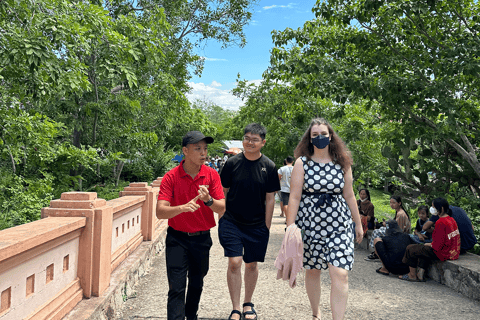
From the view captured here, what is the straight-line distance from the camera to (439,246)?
6102mm

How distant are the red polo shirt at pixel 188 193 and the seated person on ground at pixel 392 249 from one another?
4.37 m

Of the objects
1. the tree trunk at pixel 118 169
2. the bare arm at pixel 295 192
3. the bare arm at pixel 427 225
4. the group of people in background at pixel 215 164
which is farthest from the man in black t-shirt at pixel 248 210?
the group of people in background at pixel 215 164

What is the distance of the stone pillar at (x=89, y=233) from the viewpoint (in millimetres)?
3932

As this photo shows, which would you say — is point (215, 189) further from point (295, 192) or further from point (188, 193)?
point (295, 192)

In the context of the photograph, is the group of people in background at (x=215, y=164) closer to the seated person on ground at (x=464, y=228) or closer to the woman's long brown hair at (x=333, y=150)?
the seated person on ground at (x=464, y=228)

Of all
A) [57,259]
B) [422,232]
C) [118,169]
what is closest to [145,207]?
[57,259]

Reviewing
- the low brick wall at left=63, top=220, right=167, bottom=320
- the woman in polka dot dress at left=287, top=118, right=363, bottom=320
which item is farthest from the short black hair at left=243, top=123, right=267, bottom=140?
the low brick wall at left=63, top=220, right=167, bottom=320

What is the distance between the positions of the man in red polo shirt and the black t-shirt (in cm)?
62

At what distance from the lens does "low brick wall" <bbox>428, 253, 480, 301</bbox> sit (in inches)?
217

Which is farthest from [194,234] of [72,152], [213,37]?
[213,37]

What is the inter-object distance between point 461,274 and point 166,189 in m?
4.69

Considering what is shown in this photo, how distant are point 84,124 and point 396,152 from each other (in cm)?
784

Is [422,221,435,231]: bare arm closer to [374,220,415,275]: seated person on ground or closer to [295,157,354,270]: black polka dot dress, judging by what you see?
[374,220,415,275]: seated person on ground

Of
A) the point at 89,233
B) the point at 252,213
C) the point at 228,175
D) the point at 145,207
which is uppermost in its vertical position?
the point at 228,175
